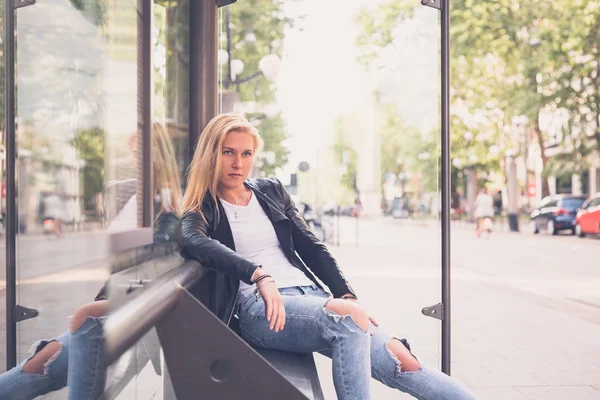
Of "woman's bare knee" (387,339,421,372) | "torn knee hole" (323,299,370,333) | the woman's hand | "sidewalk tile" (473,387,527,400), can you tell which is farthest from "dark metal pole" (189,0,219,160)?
"sidewalk tile" (473,387,527,400)

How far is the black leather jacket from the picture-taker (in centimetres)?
207

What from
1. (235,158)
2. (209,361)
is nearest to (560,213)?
(235,158)

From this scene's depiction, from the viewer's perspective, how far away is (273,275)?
7.93 feet

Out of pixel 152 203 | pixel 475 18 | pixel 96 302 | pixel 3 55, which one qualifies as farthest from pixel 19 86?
pixel 475 18

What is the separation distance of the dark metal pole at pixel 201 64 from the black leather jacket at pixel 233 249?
40 cm

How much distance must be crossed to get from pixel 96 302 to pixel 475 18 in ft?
48.6

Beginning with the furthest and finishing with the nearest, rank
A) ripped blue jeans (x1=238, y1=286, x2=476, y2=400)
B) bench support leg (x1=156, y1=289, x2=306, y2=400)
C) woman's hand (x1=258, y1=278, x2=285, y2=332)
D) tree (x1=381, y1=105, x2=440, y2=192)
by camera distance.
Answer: tree (x1=381, y1=105, x2=440, y2=192)
woman's hand (x1=258, y1=278, x2=285, y2=332)
ripped blue jeans (x1=238, y1=286, x2=476, y2=400)
bench support leg (x1=156, y1=289, x2=306, y2=400)

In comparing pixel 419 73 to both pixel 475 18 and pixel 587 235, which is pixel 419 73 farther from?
pixel 587 235

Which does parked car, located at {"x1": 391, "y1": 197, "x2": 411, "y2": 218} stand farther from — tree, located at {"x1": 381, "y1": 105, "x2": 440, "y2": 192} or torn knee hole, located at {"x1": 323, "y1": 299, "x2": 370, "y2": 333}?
torn knee hole, located at {"x1": 323, "y1": 299, "x2": 370, "y2": 333}

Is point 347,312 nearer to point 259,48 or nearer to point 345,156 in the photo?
point 345,156

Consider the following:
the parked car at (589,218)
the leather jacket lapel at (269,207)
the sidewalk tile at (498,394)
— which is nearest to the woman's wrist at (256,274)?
the leather jacket lapel at (269,207)

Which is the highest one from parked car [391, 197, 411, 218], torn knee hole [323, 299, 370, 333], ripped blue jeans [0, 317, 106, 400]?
parked car [391, 197, 411, 218]

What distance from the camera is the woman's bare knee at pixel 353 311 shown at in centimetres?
194

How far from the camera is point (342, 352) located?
6.31 ft
